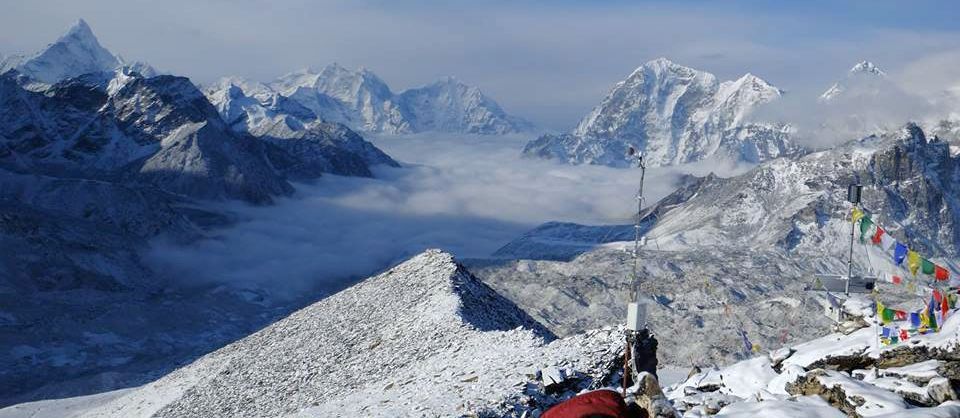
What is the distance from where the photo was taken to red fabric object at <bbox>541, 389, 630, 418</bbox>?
44.7ft

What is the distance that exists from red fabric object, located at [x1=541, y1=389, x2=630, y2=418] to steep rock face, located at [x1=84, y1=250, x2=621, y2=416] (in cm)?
1293

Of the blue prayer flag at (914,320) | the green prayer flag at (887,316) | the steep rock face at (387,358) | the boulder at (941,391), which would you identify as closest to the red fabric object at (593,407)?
the boulder at (941,391)

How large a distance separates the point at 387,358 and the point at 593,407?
27.0m

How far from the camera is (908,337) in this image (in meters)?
25.5

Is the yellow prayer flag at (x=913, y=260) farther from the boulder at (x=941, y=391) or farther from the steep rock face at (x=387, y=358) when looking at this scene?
the boulder at (x=941, y=391)

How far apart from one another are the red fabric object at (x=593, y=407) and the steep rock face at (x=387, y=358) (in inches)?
509

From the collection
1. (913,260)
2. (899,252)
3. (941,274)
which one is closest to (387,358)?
(899,252)

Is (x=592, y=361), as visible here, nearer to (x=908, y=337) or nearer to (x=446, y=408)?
(x=446, y=408)

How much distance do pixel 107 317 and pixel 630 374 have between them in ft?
605

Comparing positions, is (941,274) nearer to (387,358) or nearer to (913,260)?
(913,260)

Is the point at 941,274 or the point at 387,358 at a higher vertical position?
the point at 941,274

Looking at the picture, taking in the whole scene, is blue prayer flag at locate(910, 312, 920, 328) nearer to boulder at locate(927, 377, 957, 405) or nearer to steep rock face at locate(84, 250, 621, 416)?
boulder at locate(927, 377, 957, 405)

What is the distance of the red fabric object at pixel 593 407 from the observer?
536 inches

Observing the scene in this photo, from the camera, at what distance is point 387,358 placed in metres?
39.8
